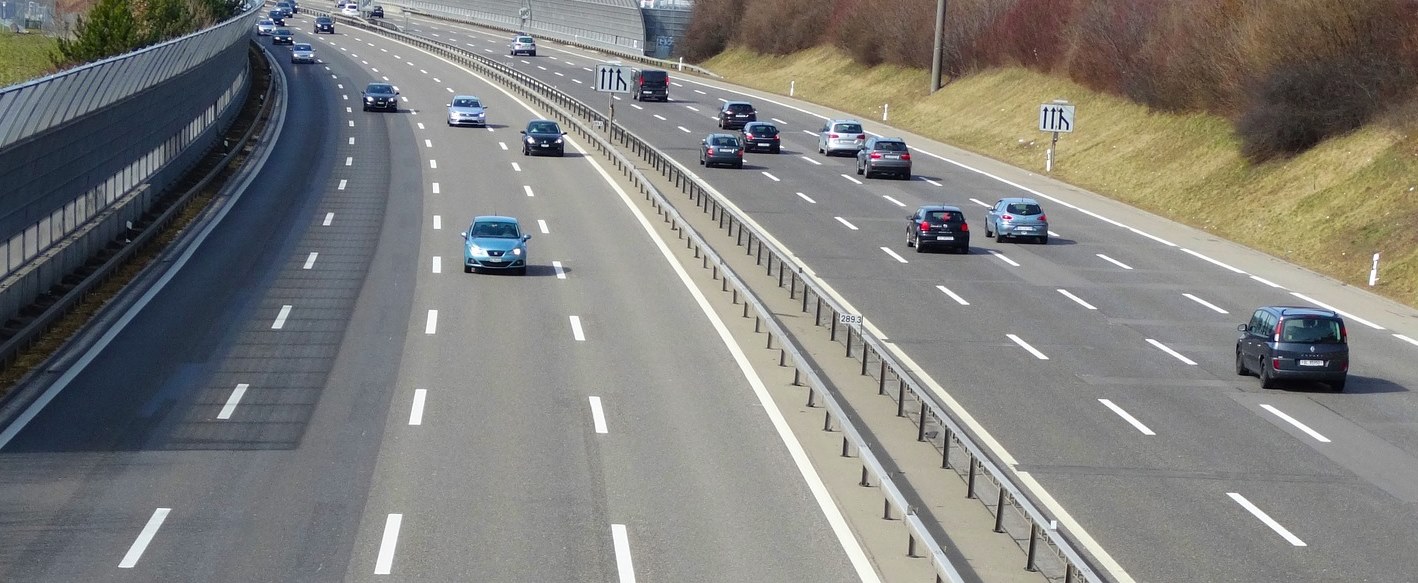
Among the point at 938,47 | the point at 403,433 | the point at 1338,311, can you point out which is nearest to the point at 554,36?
the point at 938,47

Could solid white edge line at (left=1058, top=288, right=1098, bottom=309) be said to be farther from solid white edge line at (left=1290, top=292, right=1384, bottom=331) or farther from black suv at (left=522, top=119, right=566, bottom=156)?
black suv at (left=522, top=119, right=566, bottom=156)

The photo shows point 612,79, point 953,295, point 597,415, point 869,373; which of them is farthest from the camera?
point 612,79

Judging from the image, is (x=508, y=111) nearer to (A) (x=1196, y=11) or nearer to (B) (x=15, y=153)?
(A) (x=1196, y=11)

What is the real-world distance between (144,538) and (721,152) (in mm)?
41916

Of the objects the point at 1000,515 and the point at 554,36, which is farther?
the point at 554,36

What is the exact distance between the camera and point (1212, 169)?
51219 mm

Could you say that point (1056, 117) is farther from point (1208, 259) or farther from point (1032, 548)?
point (1032, 548)

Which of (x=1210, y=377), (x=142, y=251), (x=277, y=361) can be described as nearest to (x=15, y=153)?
(x=277, y=361)

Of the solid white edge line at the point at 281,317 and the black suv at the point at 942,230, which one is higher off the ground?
the black suv at the point at 942,230

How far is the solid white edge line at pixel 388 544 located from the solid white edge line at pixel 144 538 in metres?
2.31

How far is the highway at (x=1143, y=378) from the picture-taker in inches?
696

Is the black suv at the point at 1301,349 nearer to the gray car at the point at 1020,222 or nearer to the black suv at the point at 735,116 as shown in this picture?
the gray car at the point at 1020,222

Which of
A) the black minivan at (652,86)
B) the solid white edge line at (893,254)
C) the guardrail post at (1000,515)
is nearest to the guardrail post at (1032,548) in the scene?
the guardrail post at (1000,515)

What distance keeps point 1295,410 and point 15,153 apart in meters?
21.1
